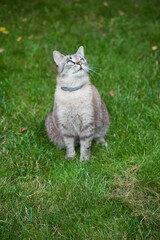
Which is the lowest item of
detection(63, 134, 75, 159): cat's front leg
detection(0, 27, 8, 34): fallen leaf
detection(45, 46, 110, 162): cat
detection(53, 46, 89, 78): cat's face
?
detection(63, 134, 75, 159): cat's front leg

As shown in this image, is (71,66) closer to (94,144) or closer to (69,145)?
(69,145)

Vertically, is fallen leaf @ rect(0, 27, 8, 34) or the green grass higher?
fallen leaf @ rect(0, 27, 8, 34)

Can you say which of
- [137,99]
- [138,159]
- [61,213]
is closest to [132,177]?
[138,159]

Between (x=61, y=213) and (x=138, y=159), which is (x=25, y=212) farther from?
(x=138, y=159)

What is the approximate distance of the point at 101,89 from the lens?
4504mm

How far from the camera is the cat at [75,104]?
320 cm

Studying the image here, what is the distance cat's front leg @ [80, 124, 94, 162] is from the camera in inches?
133

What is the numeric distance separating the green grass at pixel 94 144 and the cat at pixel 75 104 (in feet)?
0.79

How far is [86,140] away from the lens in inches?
134

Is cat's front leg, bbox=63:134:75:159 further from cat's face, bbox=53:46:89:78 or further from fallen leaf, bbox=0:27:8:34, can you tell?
fallen leaf, bbox=0:27:8:34

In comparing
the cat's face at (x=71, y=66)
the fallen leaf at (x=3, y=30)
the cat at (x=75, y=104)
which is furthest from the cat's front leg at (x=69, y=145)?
the fallen leaf at (x=3, y=30)

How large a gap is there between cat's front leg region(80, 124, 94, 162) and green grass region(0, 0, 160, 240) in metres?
0.14

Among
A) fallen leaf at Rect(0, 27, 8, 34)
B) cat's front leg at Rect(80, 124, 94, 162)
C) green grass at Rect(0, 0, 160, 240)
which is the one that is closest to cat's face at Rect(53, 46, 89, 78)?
green grass at Rect(0, 0, 160, 240)

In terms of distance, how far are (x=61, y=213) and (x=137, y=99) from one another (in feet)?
7.17
